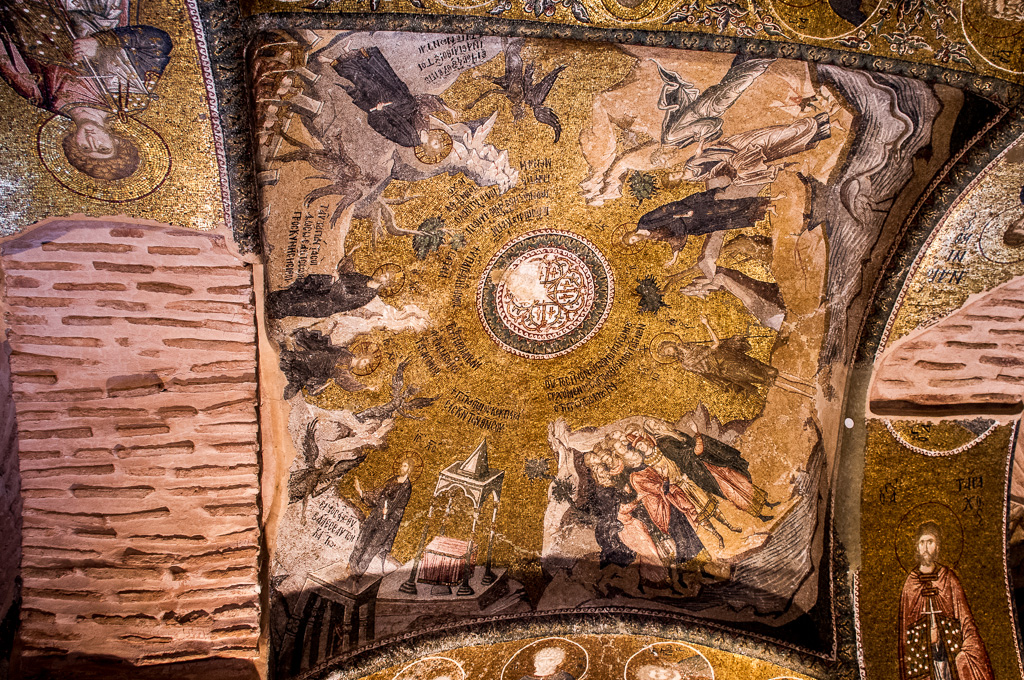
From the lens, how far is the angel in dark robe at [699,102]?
16.5 ft

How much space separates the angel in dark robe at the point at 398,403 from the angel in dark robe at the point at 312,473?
0.29 meters

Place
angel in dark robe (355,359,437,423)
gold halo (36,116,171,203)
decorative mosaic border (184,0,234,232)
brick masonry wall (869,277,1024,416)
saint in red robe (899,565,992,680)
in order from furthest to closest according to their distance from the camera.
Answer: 1. angel in dark robe (355,359,437,423)
2. saint in red robe (899,565,992,680)
3. brick masonry wall (869,277,1024,416)
4. gold halo (36,116,171,203)
5. decorative mosaic border (184,0,234,232)

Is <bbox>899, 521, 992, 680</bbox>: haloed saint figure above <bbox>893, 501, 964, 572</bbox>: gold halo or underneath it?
underneath

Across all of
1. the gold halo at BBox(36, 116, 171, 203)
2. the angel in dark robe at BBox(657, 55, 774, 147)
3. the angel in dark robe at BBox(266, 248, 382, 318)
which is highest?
the angel in dark robe at BBox(657, 55, 774, 147)

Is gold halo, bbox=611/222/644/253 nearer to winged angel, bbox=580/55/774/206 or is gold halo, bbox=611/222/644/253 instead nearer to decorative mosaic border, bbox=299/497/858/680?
winged angel, bbox=580/55/774/206

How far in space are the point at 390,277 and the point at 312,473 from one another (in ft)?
5.87

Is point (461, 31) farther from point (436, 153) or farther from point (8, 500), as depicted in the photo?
point (8, 500)

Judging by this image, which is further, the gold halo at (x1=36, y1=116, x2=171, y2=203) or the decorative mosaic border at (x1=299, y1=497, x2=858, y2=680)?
the decorative mosaic border at (x1=299, y1=497, x2=858, y2=680)

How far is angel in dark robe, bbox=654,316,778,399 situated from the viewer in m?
6.25

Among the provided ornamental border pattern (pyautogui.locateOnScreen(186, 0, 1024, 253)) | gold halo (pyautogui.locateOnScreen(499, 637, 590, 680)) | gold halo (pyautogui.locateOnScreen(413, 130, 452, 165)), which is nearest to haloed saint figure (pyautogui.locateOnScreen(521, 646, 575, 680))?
gold halo (pyautogui.locateOnScreen(499, 637, 590, 680))

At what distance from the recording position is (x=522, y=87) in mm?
5371

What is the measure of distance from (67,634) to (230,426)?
196 cm

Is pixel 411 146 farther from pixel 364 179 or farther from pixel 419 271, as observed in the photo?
pixel 419 271

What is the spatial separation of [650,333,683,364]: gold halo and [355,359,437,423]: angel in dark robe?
2147 millimetres
